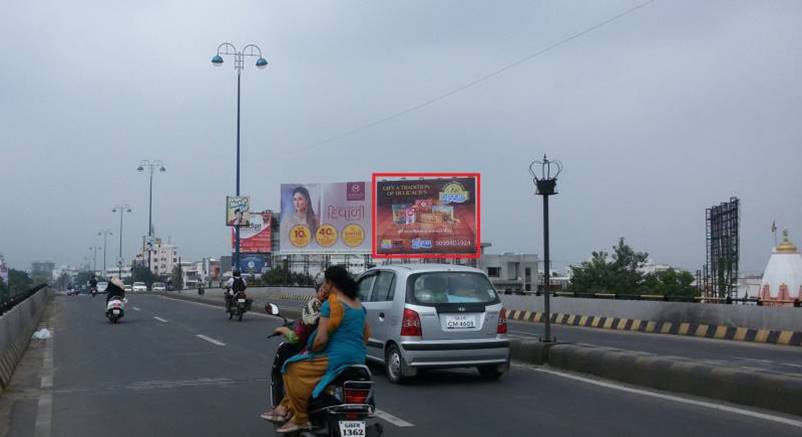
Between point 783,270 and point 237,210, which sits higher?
point 237,210

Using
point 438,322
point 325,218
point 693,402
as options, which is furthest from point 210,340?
point 325,218

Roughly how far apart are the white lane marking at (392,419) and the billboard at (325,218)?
46212mm

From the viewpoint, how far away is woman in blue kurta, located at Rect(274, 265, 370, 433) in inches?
247

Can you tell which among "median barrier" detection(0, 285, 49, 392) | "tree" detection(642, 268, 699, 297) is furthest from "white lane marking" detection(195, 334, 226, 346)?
"tree" detection(642, 268, 699, 297)

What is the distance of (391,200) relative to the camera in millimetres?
45312

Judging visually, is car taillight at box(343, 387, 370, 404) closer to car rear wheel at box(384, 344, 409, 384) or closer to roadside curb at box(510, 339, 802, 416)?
car rear wheel at box(384, 344, 409, 384)

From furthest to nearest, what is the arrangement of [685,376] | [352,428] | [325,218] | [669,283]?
[669,283] < [325,218] < [685,376] < [352,428]

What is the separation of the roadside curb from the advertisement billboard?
103 ft

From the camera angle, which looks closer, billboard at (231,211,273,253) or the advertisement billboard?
the advertisement billboard

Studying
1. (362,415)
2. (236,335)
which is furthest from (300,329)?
(236,335)

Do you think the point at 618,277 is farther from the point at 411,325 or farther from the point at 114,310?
the point at 411,325

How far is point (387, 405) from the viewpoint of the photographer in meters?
9.38

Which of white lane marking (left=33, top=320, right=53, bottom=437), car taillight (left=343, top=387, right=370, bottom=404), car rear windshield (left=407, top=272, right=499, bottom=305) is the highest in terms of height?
car rear windshield (left=407, top=272, right=499, bottom=305)

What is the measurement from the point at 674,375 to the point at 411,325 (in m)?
3.29
